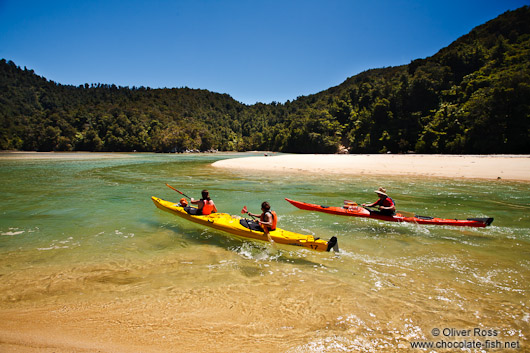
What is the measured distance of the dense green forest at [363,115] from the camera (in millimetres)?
30922

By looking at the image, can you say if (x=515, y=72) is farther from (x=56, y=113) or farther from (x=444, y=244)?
(x=56, y=113)

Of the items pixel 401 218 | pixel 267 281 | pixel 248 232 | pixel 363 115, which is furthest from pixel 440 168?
pixel 363 115

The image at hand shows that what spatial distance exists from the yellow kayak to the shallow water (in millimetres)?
293

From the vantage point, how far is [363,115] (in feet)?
190

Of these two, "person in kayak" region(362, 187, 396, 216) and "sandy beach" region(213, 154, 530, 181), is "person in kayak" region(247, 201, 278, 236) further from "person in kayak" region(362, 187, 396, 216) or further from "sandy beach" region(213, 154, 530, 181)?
"sandy beach" region(213, 154, 530, 181)

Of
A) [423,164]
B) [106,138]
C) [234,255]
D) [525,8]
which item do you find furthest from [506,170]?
[106,138]

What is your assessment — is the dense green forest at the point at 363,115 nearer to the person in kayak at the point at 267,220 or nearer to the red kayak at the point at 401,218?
the red kayak at the point at 401,218

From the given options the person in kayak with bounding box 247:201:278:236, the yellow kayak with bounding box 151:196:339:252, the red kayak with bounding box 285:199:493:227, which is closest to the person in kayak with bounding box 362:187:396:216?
the red kayak with bounding box 285:199:493:227

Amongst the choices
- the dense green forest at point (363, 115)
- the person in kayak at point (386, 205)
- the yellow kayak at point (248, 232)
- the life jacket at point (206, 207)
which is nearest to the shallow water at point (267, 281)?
the yellow kayak at point (248, 232)

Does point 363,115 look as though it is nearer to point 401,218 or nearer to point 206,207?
point 401,218

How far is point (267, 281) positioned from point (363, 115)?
59.3 metres

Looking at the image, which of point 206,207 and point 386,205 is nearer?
point 206,207

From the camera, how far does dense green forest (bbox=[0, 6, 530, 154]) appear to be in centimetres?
3092

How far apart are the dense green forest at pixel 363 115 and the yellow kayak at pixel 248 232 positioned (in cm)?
3512
